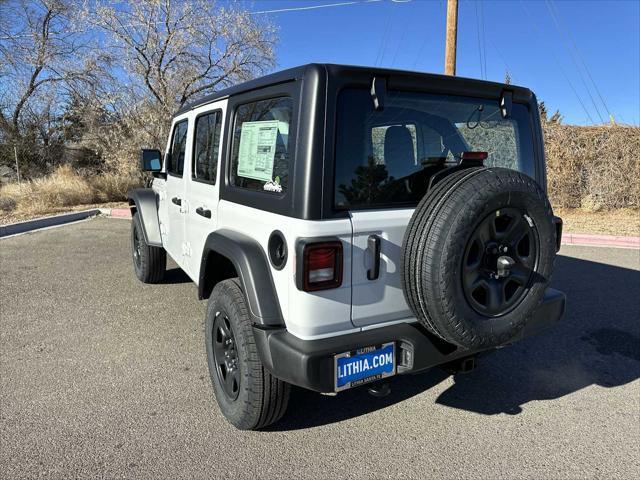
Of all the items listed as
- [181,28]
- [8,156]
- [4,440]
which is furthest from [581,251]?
[8,156]

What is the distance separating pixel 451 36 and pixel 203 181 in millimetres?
10028

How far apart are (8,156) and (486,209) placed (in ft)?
61.0

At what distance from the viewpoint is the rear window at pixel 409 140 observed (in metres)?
2.17

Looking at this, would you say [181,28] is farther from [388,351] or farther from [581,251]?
[388,351]

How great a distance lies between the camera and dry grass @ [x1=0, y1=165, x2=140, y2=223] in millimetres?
11141

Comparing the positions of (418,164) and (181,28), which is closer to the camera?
(418,164)

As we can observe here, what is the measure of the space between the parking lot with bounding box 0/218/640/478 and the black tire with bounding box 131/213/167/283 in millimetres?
718

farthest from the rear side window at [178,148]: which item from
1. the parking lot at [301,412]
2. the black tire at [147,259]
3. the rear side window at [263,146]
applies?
the parking lot at [301,412]

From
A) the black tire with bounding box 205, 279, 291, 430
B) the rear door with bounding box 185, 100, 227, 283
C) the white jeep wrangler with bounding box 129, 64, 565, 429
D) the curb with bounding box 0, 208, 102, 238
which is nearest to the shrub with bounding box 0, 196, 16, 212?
the curb with bounding box 0, 208, 102, 238

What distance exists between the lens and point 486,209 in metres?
2.03

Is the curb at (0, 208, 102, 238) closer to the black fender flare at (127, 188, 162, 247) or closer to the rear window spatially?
the black fender flare at (127, 188, 162, 247)

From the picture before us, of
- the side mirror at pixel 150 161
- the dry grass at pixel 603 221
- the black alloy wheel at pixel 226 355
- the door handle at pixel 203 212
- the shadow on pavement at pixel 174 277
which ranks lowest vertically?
the shadow on pavement at pixel 174 277

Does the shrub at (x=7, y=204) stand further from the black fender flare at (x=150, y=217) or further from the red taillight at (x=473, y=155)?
the red taillight at (x=473, y=155)

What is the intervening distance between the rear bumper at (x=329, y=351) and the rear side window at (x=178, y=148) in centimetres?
225
